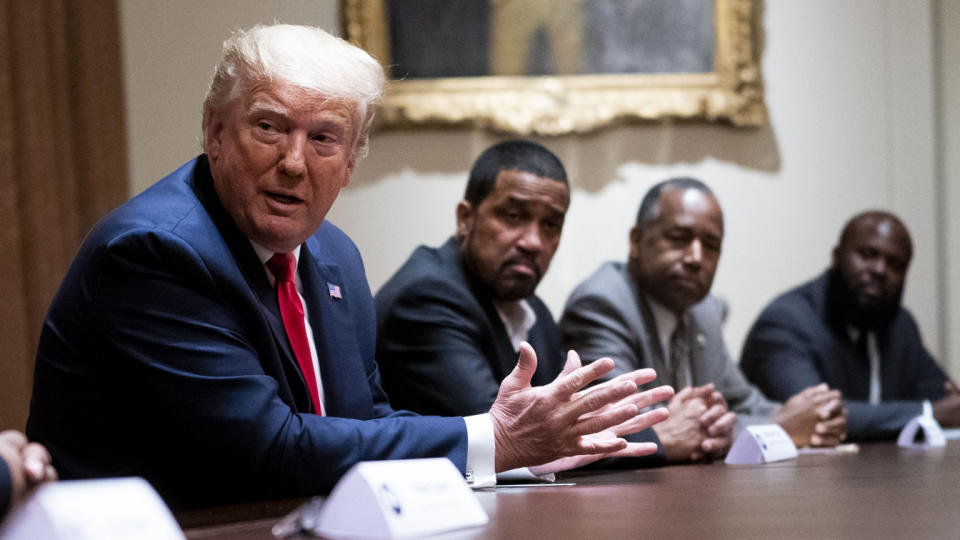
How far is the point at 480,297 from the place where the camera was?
304 centimetres

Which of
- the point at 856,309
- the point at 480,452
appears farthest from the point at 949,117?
the point at 480,452

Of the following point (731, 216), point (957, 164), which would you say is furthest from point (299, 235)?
point (957, 164)

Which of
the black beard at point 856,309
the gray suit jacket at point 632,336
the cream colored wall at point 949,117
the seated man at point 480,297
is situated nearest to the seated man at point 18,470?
the seated man at point 480,297

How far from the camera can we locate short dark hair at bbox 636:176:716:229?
390 centimetres

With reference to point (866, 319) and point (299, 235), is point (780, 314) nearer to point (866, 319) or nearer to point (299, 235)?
point (866, 319)

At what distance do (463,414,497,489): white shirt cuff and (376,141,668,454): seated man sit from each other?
51 centimetres

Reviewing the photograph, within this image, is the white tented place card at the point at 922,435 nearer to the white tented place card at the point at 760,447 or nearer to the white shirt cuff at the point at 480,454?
the white tented place card at the point at 760,447

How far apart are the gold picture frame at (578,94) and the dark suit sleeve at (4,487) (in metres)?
3.61

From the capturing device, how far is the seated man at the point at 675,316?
349cm

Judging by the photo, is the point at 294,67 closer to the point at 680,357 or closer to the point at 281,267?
the point at 281,267

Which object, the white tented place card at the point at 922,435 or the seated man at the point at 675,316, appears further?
the seated man at the point at 675,316

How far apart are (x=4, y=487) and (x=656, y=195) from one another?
3.08 meters

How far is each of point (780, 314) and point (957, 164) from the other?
1.59m

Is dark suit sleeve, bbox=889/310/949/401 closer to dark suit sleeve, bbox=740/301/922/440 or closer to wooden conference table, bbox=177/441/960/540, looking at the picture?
dark suit sleeve, bbox=740/301/922/440
